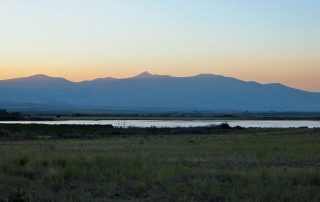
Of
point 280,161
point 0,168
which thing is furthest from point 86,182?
point 280,161

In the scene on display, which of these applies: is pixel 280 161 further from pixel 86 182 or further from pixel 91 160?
pixel 86 182

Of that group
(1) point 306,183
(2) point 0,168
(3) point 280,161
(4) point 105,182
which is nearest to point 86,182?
(4) point 105,182

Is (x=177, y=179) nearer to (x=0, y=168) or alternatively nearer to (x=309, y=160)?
(x=0, y=168)

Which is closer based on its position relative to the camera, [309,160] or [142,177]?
A: [142,177]

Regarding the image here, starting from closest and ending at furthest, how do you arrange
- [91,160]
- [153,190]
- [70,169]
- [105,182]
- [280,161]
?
[153,190], [105,182], [70,169], [91,160], [280,161]

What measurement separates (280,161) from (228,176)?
24.9ft

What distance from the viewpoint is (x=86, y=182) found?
15.9 meters

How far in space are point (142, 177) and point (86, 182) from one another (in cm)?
168

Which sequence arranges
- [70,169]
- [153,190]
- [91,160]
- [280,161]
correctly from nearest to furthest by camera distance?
[153,190]
[70,169]
[91,160]
[280,161]

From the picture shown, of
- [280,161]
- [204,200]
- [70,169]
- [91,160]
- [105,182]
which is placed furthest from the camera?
[280,161]

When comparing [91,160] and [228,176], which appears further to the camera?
[91,160]

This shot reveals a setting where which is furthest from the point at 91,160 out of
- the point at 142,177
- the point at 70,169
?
A: the point at 142,177

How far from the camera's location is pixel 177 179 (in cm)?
1634

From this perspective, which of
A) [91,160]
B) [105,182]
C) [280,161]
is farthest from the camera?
[280,161]
